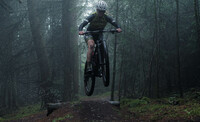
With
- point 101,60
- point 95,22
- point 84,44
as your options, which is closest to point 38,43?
point 84,44

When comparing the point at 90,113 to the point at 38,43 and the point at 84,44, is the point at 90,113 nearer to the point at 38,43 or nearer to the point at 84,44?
the point at 84,44

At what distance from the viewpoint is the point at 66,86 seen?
1345 centimetres

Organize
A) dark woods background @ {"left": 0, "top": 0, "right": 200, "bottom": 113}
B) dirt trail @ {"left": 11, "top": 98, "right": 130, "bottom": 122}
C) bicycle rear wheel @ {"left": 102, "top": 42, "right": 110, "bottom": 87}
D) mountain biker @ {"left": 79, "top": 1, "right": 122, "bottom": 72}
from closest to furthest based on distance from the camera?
bicycle rear wheel @ {"left": 102, "top": 42, "right": 110, "bottom": 87}, mountain biker @ {"left": 79, "top": 1, "right": 122, "bottom": 72}, dirt trail @ {"left": 11, "top": 98, "right": 130, "bottom": 122}, dark woods background @ {"left": 0, "top": 0, "right": 200, "bottom": 113}

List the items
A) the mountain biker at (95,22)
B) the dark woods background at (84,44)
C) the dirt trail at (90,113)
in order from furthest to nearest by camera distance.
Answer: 1. the dark woods background at (84,44)
2. the dirt trail at (90,113)
3. the mountain biker at (95,22)

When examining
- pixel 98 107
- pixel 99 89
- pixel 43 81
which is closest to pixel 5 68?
pixel 43 81

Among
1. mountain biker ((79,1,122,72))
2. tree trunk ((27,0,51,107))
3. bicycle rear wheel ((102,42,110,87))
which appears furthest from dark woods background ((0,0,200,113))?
bicycle rear wheel ((102,42,110,87))

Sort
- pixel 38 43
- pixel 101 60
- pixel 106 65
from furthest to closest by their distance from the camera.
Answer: pixel 38 43 → pixel 101 60 → pixel 106 65

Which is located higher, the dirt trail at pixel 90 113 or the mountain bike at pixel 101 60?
the mountain bike at pixel 101 60

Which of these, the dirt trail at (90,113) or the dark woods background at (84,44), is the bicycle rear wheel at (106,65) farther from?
the dark woods background at (84,44)

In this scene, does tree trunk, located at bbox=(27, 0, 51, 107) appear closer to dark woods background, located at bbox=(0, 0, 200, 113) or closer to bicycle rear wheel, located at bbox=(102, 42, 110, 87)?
dark woods background, located at bbox=(0, 0, 200, 113)

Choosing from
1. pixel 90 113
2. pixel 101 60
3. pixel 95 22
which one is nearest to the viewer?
pixel 101 60

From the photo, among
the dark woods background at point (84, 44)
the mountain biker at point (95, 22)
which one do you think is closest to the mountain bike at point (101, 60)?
the mountain biker at point (95, 22)

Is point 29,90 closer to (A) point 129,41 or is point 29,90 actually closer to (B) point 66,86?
(B) point 66,86

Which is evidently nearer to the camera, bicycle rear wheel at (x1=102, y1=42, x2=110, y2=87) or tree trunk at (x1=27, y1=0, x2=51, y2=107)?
bicycle rear wheel at (x1=102, y1=42, x2=110, y2=87)
